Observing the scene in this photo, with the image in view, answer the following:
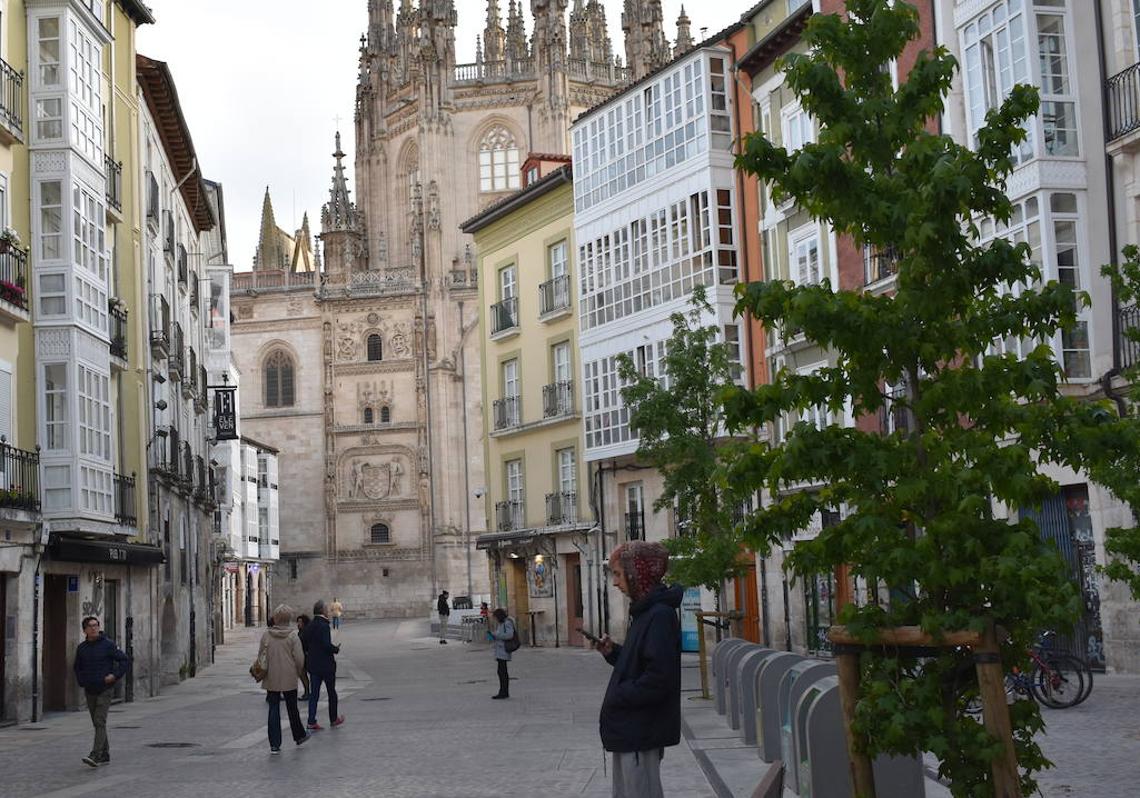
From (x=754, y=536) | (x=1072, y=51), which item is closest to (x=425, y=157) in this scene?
(x=1072, y=51)

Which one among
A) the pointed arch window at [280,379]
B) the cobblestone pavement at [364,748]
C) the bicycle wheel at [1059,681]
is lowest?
the cobblestone pavement at [364,748]

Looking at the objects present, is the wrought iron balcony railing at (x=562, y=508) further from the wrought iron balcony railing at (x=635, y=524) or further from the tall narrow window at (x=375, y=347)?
the tall narrow window at (x=375, y=347)

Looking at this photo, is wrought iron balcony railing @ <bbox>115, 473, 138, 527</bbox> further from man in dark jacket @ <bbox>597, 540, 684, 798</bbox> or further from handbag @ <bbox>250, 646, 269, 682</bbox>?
man in dark jacket @ <bbox>597, 540, 684, 798</bbox>

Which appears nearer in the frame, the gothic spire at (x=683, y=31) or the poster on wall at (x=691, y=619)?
the poster on wall at (x=691, y=619)

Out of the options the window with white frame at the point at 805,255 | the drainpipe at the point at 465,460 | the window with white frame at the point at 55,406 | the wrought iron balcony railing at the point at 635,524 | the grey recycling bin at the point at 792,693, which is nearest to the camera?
the grey recycling bin at the point at 792,693

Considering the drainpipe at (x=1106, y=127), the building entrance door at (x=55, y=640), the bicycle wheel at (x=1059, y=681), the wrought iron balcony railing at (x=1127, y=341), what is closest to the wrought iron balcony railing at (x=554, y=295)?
the building entrance door at (x=55, y=640)

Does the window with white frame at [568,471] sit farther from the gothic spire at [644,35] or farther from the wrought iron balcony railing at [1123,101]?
the gothic spire at [644,35]

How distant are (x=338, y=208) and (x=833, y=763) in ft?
266

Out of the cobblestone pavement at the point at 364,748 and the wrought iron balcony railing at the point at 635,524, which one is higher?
the wrought iron balcony railing at the point at 635,524

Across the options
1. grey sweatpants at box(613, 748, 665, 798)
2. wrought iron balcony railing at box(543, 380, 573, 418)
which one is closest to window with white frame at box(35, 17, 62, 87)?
grey sweatpants at box(613, 748, 665, 798)

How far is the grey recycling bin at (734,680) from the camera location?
17.3 metres

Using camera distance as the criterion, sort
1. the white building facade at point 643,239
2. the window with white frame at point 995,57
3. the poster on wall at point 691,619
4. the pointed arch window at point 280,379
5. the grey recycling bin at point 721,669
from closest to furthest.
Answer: the grey recycling bin at point 721,669 → the window with white frame at point 995,57 → the white building facade at point 643,239 → the poster on wall at point 691,619 → the pointed arch window at point 280,379

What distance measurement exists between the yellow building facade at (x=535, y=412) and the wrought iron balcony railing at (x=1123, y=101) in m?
22.0

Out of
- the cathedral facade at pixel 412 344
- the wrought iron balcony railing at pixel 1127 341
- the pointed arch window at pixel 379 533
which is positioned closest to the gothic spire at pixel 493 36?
the cathedral facade at pixel 412 344
